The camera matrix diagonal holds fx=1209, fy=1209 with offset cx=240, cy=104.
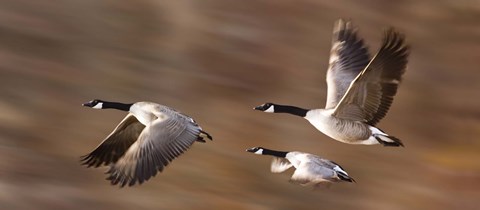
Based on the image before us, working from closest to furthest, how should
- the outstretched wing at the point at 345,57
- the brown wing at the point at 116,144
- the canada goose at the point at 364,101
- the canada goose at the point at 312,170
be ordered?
1. the canada goose at the point at 312,170
2. the canada goose at the point at 364,101
3. the brown wing at the point at 116,144
4. the outstretched wing at the point at 345,57

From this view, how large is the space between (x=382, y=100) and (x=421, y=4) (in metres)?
3.71

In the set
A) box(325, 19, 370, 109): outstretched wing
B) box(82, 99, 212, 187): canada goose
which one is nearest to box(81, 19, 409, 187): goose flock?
box(82, 99, 212, 187): canada goose

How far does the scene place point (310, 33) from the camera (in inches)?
291

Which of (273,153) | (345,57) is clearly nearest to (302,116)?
(273,153)

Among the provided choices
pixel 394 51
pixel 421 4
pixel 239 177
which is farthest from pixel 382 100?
pixel 421 4

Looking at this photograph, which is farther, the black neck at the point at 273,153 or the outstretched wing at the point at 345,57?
the outstretched wing at the point at 345,57

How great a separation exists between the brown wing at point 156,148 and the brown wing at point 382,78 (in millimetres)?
641

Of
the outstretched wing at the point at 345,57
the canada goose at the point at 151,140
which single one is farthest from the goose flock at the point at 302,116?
the outstretched wing at the point at 345,57

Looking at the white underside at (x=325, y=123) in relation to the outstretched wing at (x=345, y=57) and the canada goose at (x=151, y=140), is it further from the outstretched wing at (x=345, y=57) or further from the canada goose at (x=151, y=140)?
the outstretched wing at (x=345, y=57)

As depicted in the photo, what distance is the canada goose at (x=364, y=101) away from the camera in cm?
413

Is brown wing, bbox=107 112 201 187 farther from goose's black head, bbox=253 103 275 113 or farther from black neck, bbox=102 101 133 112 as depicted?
goose's black head, bbox=253 103 275 113

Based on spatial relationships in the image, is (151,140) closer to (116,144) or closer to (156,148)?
(156,148)

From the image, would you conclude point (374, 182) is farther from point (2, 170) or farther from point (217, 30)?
point (2, 170)

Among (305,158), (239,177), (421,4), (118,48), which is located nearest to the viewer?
(305,158)
